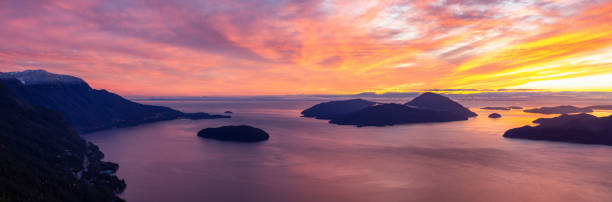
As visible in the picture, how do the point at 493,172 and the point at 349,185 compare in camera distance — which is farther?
the point at 493,172

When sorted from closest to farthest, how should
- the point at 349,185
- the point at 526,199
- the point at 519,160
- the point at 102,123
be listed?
the point at 526,199, the point at 349,185, the point at 519,160, the point at 102,123

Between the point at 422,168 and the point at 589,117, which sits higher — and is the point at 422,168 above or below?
below

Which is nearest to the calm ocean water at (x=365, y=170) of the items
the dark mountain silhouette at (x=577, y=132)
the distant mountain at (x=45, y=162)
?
the distant mountain at (x=45, y=162)

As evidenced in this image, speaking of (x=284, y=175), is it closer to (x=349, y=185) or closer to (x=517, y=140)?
(x=349, y=185)

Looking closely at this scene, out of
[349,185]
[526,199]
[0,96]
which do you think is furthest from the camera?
[0,96]

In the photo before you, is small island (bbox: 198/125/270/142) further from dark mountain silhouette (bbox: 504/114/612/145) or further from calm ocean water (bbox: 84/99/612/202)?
dark mountain silhouette (bbox: 504/114/612/145)

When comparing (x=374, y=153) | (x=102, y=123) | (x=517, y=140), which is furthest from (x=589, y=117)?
(x=102, y=123)

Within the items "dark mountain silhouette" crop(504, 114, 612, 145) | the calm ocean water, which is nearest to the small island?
the calm ocean water
